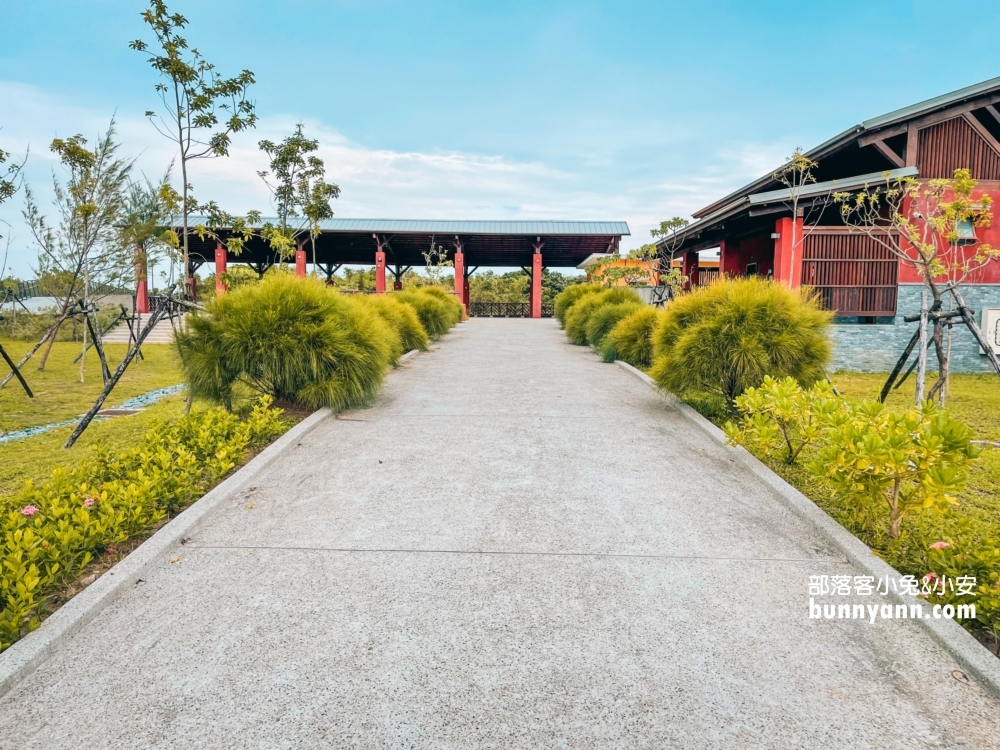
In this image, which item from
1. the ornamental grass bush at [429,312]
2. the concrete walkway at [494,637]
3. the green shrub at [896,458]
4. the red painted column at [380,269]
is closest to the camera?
the concrete walkway at [494,637]

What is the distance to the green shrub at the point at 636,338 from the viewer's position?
395 inches

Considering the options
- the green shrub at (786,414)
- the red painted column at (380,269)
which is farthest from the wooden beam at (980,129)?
the red painted column at (380,269)

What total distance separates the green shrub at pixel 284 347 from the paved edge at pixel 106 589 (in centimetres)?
174

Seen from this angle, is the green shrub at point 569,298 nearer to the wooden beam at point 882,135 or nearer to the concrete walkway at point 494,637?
the wooden beam at point 882,135

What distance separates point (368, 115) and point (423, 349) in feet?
15.8

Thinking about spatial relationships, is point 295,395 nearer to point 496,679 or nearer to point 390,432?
point 390,432

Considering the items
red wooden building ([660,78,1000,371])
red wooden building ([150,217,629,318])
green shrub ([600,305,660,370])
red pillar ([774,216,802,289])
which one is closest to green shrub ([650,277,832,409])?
green shrub ([600,305,660,370])

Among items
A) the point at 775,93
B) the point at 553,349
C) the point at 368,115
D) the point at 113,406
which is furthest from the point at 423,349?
the point at 775,93

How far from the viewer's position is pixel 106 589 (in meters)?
2.73

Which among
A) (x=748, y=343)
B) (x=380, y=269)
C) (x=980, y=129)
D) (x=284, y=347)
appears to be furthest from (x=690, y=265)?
(x=284, y=347)

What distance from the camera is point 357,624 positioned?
2516 mm

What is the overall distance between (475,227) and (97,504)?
23.3m

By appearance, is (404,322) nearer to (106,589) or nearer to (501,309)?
(106,589)

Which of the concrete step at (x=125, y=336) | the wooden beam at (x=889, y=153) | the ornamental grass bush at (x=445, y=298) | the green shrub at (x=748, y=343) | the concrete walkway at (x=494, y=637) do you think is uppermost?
the wooden beam at (x=889, y=153)
